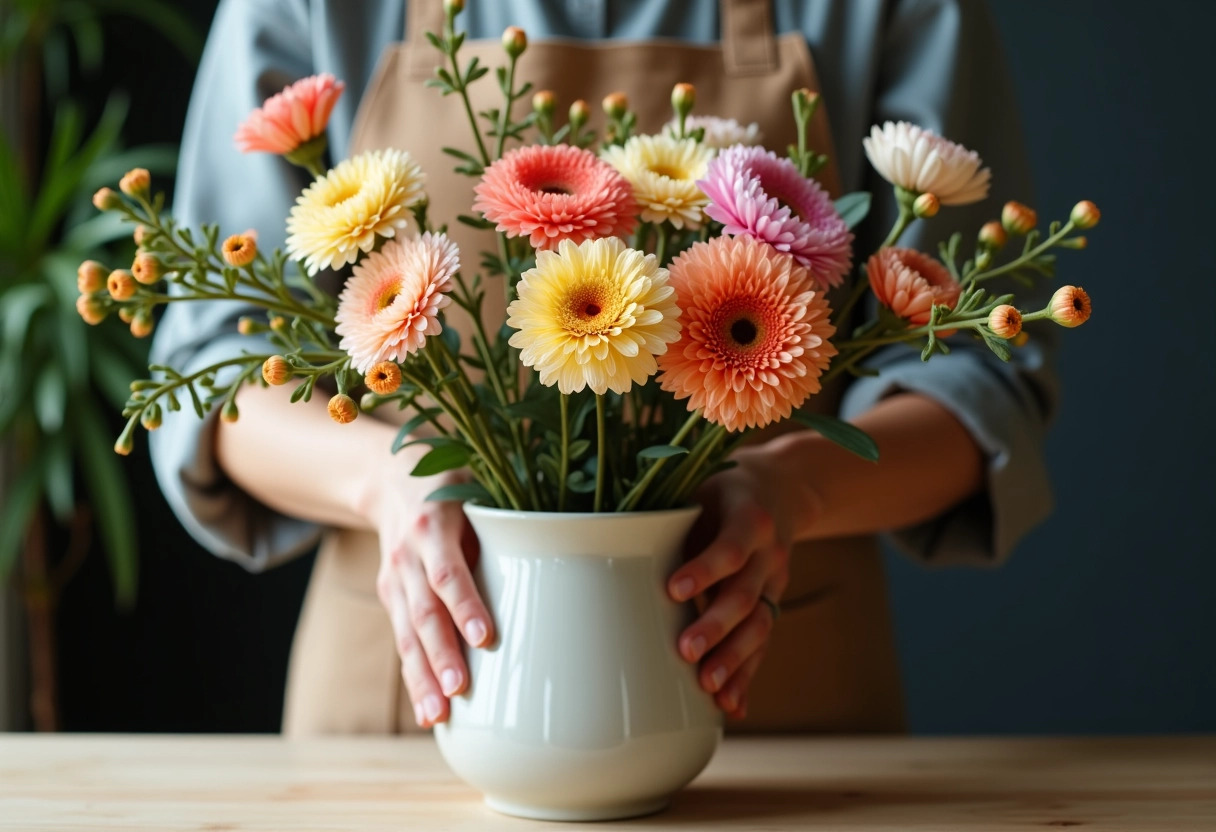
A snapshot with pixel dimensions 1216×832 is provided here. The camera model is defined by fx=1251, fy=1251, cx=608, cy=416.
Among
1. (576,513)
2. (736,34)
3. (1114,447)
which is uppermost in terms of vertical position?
(736,34)

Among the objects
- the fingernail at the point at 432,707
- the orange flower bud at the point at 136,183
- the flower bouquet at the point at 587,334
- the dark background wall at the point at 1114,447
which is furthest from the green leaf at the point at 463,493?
the dark background wall at the point at 1114,447

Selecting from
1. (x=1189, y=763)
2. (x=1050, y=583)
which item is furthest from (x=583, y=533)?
(x=1050, y=583)

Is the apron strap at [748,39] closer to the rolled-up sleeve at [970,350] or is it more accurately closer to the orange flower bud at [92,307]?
the rolled-up sleeve at [970,350]

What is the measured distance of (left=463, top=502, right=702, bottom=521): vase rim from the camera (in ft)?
1.98

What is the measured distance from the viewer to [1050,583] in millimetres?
2148

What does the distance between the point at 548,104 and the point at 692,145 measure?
0.08 m

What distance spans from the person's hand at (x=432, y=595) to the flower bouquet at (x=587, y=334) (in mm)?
12

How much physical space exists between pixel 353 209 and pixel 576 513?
18 centimetres

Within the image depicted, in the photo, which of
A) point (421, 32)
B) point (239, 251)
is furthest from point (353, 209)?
point (421, 32)

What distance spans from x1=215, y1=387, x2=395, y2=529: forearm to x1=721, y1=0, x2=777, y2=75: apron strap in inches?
16.2

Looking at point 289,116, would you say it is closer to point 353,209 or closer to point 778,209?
point 353,209

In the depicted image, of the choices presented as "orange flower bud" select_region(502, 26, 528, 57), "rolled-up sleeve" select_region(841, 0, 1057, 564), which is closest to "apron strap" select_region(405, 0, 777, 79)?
"rolled-up sleeve" select_region(841, 0, 1057, 564)

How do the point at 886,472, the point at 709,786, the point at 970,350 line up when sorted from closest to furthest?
1. the point at 709,786
2. the point at 886,472
3. the point at 970,350

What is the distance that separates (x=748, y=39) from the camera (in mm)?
1011
